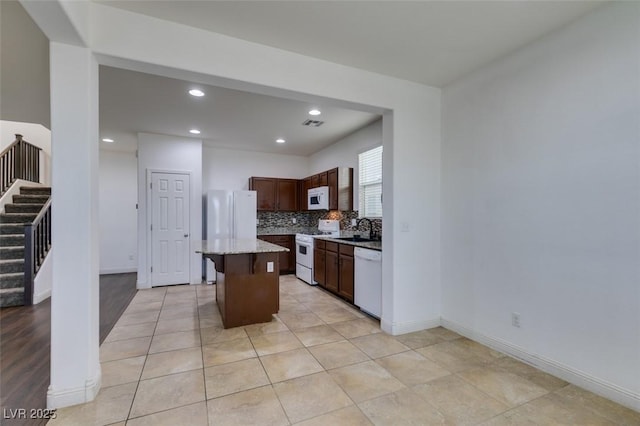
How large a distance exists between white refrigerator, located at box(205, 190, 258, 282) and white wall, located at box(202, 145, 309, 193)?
71 cm

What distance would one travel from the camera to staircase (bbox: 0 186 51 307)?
4.06 m

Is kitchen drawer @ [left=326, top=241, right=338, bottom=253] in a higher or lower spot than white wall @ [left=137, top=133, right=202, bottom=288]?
lower

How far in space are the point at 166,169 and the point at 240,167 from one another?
1.61 metres

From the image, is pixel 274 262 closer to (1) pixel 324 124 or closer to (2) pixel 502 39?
(1) pixel 324 124

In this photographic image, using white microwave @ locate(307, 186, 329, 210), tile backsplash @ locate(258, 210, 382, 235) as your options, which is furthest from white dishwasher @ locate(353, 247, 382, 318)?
tile backsplash @ locate(258, 210, 382, 235)

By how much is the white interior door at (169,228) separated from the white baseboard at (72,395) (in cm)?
330

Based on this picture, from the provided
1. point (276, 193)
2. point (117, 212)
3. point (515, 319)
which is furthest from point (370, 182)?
point (117, 212)

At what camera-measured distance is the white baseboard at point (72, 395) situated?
1.90 m

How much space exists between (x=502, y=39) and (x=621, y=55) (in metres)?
0.79

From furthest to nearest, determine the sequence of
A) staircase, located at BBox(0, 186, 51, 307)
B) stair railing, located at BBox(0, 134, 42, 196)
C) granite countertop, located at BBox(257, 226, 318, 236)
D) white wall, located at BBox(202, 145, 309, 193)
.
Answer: granite countertop, located at BBox(257, 226, 318, 236) → white wall, located at BBox(202, 145, 309, 193) → stair railing, located at BBox(0, 134, 42, 196) → staircase, located at BBox(0, 186, 51, 307)

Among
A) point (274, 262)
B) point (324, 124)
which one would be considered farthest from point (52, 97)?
point (324, 124)

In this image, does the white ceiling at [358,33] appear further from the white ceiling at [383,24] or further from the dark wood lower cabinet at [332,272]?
the dark wood lower cabinet at [332,272]

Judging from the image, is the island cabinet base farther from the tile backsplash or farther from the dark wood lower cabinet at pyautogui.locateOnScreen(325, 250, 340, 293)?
the tile backsplash

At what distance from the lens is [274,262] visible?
3.57 m
